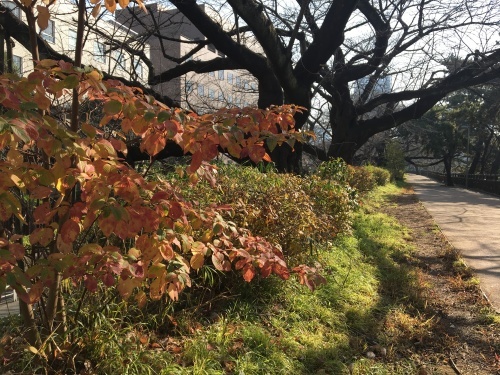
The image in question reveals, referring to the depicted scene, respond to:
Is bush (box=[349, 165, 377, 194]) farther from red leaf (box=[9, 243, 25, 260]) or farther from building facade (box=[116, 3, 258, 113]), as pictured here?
red leaf (box=[9, 243, 25, 260])

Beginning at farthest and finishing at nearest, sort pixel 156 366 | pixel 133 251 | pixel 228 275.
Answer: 1. pixel 228 275
2. pixel 156 366
3. pixel 133 251

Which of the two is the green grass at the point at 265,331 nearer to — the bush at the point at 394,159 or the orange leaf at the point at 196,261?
the orange leaf at the point at 196,261

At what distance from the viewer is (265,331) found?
3.62 metres

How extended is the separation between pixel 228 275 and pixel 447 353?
1.96 meters

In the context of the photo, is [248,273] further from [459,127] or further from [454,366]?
[459,127]

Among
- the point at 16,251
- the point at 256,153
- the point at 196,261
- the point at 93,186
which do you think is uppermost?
the point at 256,153

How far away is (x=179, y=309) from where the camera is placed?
3598 mm

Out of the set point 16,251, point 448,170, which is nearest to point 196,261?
point 16,251

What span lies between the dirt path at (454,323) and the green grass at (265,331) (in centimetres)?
18

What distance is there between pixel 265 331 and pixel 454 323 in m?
2.06

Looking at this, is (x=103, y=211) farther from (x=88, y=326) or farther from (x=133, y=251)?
(x=88, y=326)

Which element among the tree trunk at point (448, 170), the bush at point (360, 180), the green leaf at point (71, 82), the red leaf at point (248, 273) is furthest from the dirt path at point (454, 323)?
the tree trunk at point (448, 170)

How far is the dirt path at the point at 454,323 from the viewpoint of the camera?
3.59 m

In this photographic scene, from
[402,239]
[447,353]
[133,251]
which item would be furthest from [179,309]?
[402,239]
